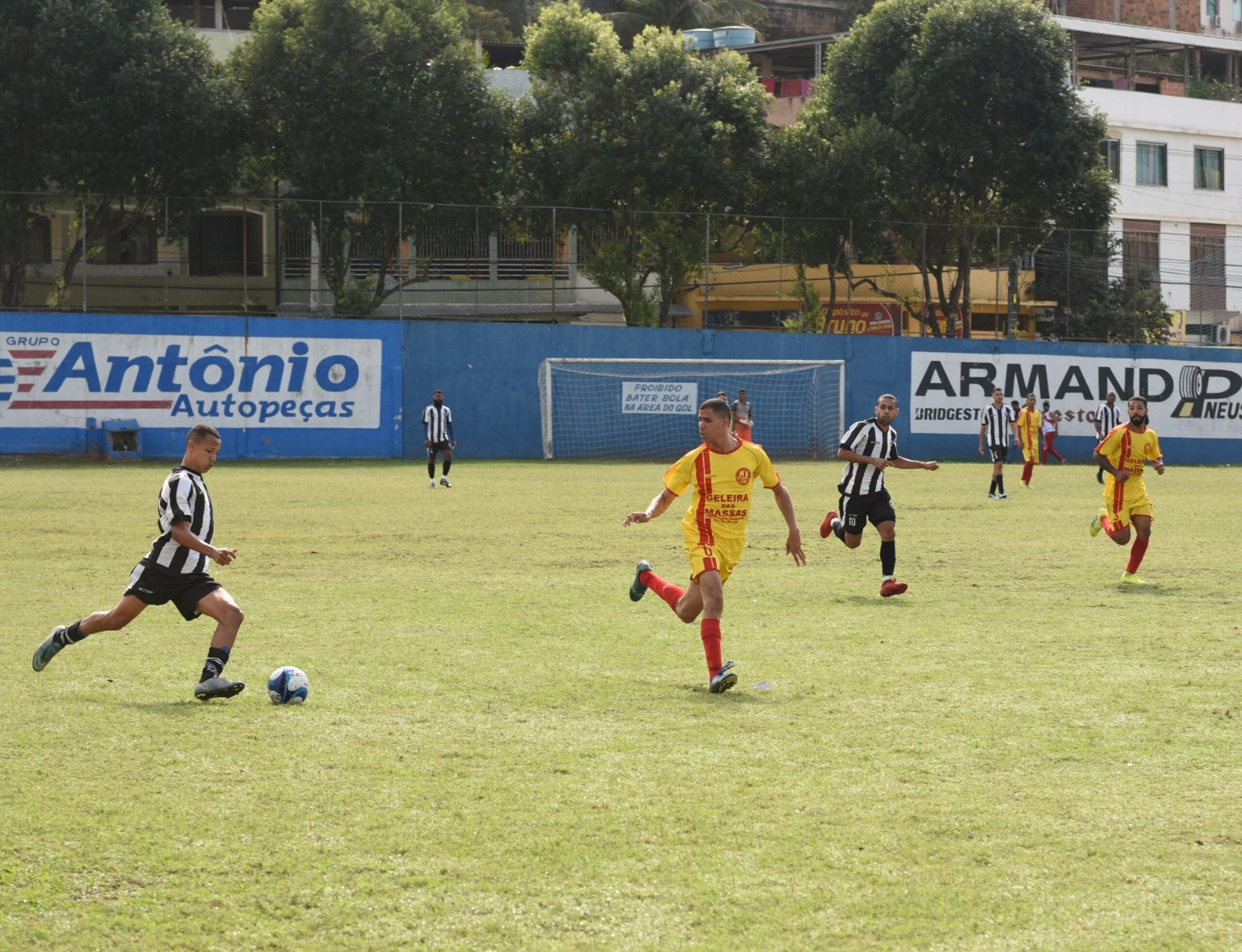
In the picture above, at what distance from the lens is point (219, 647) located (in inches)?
342

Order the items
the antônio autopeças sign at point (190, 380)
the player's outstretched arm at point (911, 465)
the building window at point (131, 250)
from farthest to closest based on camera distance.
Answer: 1. the building window at point (131, 250)
2. the antônio autopeças sign at point (190, 380)
3. the player's outstretched arm at point (911, 465)

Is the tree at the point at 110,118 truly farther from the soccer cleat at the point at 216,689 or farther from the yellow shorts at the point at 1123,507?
the soccer cleat at the point at 216,689

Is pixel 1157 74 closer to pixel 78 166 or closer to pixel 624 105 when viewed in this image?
pixel 624 105

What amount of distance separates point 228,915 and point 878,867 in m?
2.37

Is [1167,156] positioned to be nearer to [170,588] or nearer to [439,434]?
[439,434]

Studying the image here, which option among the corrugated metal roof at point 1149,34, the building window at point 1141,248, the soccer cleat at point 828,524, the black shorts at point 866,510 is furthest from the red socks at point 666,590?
the corrugated metal roof at point 1149,34

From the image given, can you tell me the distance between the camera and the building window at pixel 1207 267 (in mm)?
51156

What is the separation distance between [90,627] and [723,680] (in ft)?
12.8

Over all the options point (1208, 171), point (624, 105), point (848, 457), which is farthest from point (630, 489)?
point (1208, 171)

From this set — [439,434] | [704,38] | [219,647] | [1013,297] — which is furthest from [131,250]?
[219,647]

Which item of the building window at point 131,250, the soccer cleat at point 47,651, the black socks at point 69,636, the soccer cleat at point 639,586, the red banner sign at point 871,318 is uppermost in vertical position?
the building window at point 131,250

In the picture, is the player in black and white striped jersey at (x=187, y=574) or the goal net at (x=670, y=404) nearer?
the player in black and white striped jersey at (x=187, y=574)

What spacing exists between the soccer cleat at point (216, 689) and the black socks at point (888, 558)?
23.1 feet

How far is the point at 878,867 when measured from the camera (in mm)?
5562
